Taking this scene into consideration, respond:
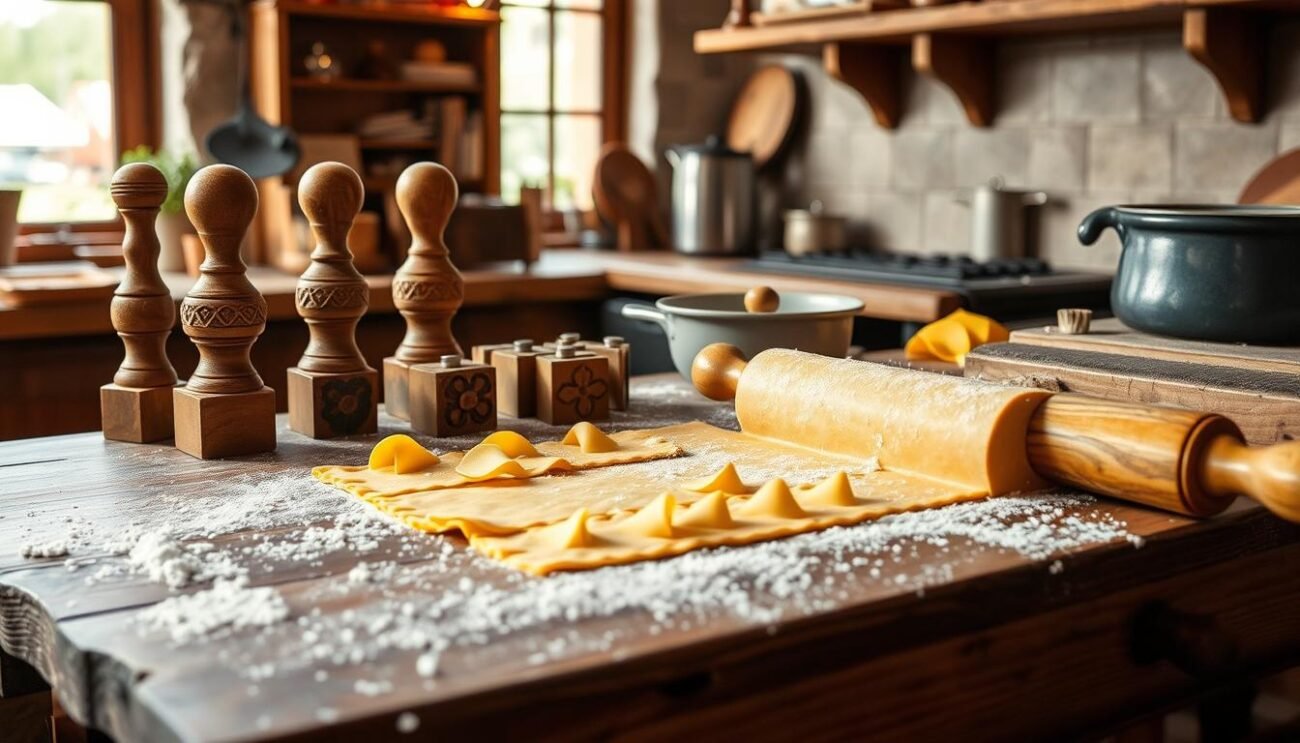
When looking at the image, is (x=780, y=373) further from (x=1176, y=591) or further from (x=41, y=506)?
(x=41, y=506)

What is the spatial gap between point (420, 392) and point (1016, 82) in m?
2.23

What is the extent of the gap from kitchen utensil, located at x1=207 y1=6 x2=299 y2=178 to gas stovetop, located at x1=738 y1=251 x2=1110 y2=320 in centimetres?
111

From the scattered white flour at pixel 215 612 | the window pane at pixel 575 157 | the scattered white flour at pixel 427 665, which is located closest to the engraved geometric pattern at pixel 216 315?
the scattered white flour at pixel 215 612

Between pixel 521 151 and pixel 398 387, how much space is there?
104 inches

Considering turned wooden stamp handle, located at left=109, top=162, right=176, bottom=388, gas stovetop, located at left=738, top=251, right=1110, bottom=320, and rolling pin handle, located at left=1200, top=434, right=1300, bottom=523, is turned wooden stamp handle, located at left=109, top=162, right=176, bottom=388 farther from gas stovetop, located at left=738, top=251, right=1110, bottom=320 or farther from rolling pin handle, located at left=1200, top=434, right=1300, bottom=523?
gas stovetop, located at left=738, top=251, right=1110, bottom=320

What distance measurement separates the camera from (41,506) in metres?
0.97

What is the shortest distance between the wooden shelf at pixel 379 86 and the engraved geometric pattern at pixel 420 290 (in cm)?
208

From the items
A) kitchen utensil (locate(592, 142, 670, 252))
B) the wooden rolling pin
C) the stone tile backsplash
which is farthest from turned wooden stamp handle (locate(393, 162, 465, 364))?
kitchen utensil (locate(592, 142, 670, 252))

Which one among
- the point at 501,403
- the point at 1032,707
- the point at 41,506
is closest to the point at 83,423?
the point at 501,403

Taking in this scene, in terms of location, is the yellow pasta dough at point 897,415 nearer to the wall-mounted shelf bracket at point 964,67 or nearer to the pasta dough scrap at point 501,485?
the pasta dough scrap at point 501,485

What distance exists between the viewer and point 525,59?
Answer: 3822 millimetres

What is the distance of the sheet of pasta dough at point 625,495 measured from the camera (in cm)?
83

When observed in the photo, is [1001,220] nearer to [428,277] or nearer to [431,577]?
[428,277]

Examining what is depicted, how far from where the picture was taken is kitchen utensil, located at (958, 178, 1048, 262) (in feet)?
9.86
